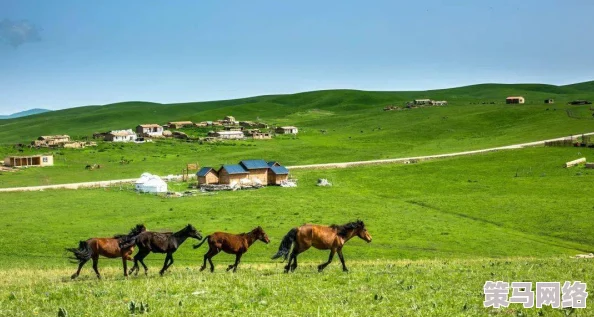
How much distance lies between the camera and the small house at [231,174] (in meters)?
78.3

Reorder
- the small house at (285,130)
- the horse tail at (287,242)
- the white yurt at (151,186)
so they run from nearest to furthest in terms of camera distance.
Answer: the horse tail at (287,242) < the white yurt at (151,186) < the small house at (285,130)

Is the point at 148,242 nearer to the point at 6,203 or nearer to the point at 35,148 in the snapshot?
the point at 6,203

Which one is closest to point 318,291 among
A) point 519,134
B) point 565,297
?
point 565,297

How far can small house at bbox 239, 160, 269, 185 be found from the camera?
7938 cm

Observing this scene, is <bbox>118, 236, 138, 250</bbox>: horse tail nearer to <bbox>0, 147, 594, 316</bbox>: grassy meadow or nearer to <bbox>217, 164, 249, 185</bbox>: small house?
<bbox>0, 147, 594, 316</bbox>: grassy meadow

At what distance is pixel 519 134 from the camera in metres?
126

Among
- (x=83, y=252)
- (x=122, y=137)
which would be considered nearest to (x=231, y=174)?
(x=83, y=252)

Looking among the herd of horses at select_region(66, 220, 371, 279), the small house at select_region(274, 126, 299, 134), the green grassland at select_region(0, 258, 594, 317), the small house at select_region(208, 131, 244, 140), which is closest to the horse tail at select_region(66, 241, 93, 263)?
the herd of horses at select_region(66, 220, 371, 279)

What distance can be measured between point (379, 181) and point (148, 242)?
60.1 metres

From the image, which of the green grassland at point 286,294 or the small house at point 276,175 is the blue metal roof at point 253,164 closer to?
the small house at point 276,175

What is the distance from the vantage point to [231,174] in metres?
78.2

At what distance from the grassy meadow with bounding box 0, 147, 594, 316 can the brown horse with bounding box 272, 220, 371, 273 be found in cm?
76

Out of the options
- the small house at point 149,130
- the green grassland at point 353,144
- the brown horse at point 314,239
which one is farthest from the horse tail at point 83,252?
the small house at point 149,130

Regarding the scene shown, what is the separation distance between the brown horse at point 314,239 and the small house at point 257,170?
56.3 metres
